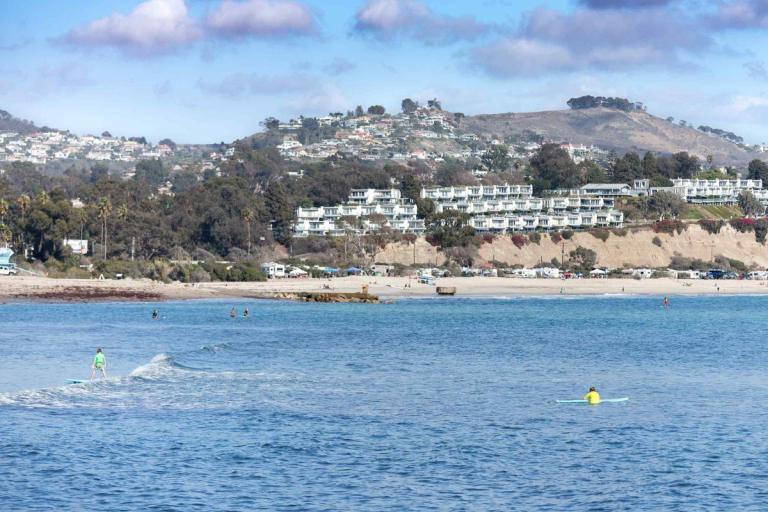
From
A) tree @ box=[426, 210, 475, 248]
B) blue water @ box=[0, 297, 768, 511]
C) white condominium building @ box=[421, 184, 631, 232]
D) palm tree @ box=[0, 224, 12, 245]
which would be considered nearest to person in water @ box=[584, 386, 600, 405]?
blue water @ box=[0, 297, 768, 511]

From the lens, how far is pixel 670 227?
167250 mm

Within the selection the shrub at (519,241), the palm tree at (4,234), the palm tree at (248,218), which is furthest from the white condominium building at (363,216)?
the palm tree at (4,234)

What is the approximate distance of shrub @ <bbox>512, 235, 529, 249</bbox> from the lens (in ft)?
522

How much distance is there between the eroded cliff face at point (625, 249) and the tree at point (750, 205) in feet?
60.7

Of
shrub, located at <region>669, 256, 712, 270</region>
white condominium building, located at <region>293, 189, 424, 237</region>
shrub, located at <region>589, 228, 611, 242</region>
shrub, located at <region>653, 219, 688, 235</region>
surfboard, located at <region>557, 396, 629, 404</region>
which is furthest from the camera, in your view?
shrub, located at <region>653, 219, 688, 235</region>

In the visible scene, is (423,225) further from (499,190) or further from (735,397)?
(735,397)

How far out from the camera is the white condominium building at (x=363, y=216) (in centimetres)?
15625

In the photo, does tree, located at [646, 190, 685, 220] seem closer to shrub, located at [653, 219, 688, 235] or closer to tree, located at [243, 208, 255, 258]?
shrub, located at [653, 219, 688, 235]

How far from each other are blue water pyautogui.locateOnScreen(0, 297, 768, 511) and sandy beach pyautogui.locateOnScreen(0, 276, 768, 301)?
28007mm

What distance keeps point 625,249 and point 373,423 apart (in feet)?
432

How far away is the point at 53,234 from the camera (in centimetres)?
11812

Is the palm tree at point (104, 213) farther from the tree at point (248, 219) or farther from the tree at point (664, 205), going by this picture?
the tree at point (664, 205)

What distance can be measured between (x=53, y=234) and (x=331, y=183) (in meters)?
65.1

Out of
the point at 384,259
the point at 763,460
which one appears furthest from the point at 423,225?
the point at 763,460
